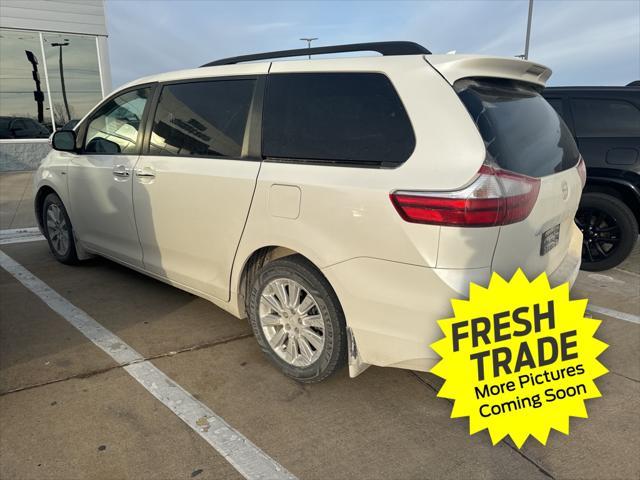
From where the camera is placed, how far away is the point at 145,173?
3516 mm

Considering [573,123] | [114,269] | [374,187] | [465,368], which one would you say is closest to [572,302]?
[465,368]

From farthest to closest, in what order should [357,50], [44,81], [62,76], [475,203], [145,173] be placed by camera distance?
[62,76] → [44,81] → [145,173] → [357,50] → [475,203]

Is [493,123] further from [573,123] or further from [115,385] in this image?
[573,123]

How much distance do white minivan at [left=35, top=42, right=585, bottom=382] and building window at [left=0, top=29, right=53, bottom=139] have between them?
413 inches

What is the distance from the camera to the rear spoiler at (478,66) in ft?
7.43

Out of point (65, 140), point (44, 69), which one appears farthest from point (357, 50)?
point (44, 69)

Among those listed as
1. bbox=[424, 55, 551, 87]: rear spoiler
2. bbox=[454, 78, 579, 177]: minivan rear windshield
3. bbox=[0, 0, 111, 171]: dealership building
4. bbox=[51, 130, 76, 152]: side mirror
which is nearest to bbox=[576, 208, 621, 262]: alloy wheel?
bbox=[454, 78, 579, 177]: minivan rear windshield

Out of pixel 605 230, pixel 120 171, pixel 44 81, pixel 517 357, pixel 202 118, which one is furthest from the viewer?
pixel 44 81

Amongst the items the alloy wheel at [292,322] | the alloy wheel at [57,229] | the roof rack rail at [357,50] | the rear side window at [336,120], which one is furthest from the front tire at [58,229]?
the rear side window at [336,120]

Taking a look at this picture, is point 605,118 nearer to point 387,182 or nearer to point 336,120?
point 336,120

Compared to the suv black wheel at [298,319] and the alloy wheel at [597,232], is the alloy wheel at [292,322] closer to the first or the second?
the suv black wheel at [298,319]

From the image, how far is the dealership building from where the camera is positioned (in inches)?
451

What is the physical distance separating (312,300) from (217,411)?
780mm

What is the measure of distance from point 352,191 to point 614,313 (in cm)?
287
